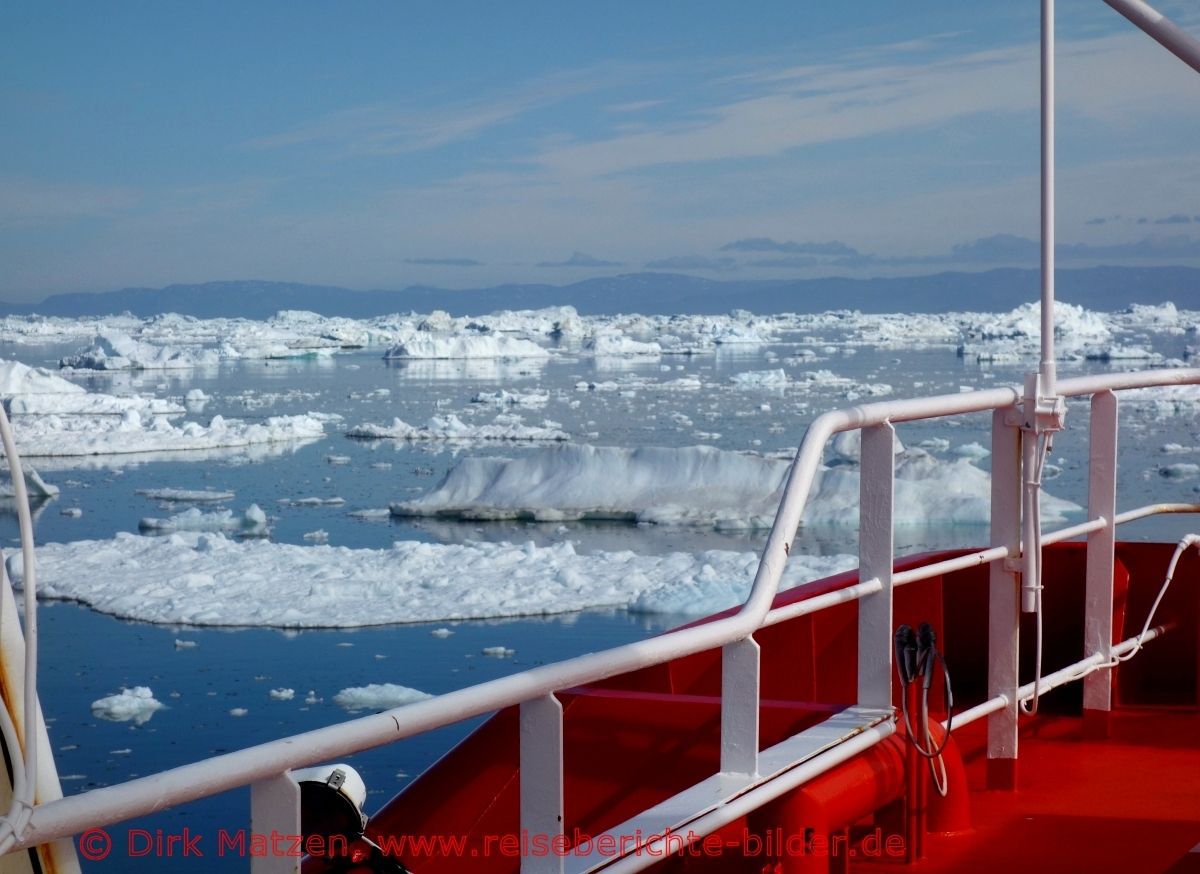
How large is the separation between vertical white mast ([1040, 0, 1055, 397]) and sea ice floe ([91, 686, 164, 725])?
666 cm

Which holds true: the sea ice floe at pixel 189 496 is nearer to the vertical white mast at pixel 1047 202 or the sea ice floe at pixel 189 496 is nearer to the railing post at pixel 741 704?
the vertical white mast at pixel 1047 202

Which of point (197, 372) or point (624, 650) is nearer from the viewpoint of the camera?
point (624, 650)

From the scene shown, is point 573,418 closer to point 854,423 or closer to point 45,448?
point 45,448

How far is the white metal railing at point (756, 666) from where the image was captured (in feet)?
2.98

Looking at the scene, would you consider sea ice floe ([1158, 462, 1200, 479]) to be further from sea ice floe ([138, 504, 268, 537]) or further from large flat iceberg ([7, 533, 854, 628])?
sea ice floe ([138, 504, 268, 537])

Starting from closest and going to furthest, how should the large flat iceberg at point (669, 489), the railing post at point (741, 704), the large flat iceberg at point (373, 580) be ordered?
the railing post at point (741, 704)
the large flat iceberg at point (373, 580)
the large flat iceberg at point (669, 489)

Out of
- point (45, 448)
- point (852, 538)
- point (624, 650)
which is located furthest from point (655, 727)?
point (45, 448)

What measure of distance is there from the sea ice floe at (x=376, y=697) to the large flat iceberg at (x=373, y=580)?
1.55 meters

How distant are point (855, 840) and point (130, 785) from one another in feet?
4.76

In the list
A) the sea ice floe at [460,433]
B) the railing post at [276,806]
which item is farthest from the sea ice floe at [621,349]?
the railing post at [276,806]

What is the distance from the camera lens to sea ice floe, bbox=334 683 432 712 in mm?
7594

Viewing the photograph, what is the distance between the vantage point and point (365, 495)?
1541 cm

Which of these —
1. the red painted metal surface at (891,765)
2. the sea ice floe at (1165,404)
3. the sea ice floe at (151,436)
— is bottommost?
the sea ice floe at (151,436)

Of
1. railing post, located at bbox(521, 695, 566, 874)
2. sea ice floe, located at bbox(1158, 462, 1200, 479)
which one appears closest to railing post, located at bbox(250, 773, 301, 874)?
railing post, located at bbox(521, 695, 566, 874)
